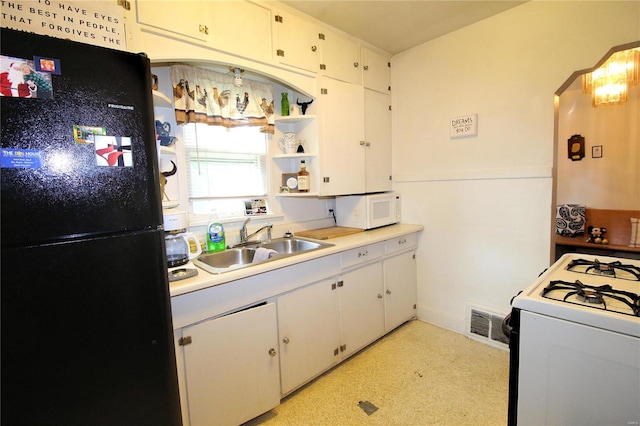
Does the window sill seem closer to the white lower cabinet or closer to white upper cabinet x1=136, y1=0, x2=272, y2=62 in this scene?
the white lower cabinet

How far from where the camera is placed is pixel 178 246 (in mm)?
1747

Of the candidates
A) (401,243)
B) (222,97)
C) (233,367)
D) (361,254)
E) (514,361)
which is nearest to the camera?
(514,361)

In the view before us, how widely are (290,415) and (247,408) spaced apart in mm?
297

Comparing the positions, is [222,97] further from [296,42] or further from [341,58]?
[341,58]

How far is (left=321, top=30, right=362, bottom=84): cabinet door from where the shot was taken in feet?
7.76

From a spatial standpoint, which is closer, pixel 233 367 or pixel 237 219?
pixel 233 367

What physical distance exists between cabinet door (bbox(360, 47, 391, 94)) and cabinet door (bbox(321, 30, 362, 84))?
8cm

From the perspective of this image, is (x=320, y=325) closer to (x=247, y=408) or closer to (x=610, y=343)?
(x=247, y=408)

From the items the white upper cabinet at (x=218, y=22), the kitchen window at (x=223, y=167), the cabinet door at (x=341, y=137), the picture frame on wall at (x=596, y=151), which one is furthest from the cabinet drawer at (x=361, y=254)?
the picture frame on wall at (x=596, y=151)

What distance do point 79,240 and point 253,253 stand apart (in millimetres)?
1319

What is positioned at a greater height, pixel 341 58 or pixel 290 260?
pixel 341 58

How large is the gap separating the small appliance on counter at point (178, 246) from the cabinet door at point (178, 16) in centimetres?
99

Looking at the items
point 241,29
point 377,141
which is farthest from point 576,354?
point 241,29

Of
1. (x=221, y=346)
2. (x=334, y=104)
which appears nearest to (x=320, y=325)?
(x=221, y=346)
